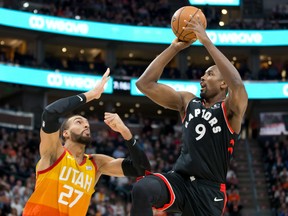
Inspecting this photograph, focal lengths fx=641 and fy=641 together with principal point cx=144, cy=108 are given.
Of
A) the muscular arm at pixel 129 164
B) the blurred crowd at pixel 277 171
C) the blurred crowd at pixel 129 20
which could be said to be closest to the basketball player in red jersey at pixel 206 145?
the muscular arm at pixel 129 164

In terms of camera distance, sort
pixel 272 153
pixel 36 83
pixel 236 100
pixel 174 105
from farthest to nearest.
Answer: pixel 36 83
pixel 272 153
pixel 174 105
pixel 236 100

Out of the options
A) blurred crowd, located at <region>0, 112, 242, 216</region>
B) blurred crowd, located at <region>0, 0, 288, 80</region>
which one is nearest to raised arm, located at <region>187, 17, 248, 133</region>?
blurred crowd, located at <region>0, 112, 242, 216</region>

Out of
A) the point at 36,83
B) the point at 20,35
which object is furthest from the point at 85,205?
the point at 20,35


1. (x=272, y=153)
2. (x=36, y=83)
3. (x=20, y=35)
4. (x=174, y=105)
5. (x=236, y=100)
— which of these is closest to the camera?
(x=236, y=100)

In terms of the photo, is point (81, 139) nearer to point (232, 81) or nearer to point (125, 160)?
point (125, 160)

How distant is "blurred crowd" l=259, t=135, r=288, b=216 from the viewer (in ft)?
76.3

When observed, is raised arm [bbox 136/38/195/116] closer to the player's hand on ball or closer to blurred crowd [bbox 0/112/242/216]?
the player's hand on ball

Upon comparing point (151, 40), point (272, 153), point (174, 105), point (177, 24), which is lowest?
point (272, 153)

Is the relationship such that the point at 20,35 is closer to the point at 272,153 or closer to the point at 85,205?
the point at 272,153

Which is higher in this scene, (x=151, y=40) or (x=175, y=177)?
(x=151, y=40)

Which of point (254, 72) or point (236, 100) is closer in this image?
point (236, 100)

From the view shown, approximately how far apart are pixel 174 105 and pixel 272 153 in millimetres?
22691

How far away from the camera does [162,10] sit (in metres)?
38.3

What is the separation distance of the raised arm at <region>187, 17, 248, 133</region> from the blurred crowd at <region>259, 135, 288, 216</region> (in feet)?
51.6
